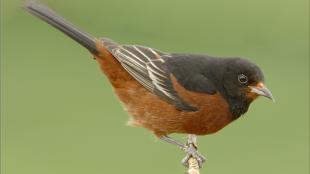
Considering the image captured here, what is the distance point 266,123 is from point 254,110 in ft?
1.37

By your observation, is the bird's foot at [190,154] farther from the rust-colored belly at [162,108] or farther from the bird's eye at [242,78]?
the bird's eye at [242,78]

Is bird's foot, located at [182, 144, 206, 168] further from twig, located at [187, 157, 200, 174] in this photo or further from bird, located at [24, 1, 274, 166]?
twig, located at [187, 157, 200, 174]

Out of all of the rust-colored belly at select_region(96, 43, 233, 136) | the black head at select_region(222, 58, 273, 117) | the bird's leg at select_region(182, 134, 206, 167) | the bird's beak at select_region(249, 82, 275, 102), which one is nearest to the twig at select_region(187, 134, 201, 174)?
the bird's leg at select_region(182, 134, 206, 167)

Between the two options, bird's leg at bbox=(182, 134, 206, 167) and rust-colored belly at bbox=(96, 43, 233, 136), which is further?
bird's leg at bbox=(182, 134, 206, 167)

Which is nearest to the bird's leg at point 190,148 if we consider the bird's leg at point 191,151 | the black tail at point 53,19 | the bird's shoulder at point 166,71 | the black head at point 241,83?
the bird's leg at point 191,151

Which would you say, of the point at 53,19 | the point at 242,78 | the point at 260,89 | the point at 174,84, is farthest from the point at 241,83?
the point at 53,19

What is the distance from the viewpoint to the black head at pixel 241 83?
670 cm

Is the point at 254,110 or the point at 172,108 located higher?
the point at 254,110

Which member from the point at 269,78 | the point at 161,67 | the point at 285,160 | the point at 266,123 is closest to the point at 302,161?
the point at 285,160

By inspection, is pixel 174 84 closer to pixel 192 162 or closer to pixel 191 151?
pixel 191 151

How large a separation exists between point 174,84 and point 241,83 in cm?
54

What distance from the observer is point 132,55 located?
7.15m

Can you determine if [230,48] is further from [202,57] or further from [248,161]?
[202,57]

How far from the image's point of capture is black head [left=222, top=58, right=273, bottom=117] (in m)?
6.70
